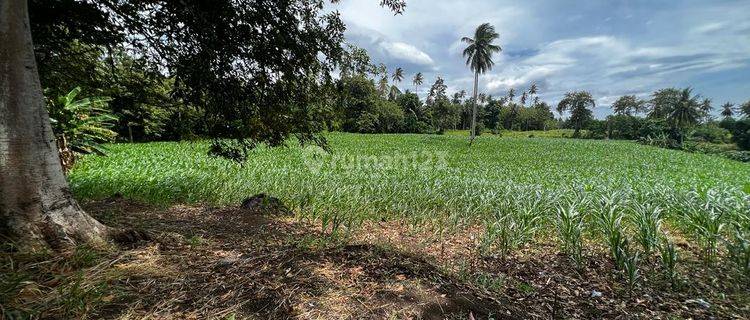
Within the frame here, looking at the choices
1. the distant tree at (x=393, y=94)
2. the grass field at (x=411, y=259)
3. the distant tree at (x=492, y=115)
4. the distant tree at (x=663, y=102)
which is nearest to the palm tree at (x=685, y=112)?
the distant tree at (x=663, y=102)

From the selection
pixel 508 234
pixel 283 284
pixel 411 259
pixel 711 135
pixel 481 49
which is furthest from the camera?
pixel 711 135

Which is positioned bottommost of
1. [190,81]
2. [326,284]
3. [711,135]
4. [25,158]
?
[326,284]

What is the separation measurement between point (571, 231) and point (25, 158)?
4.76 meters

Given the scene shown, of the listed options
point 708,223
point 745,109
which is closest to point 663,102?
point 745,109

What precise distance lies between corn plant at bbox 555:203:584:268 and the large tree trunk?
14.0ft

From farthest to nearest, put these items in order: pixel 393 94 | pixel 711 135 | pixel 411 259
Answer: pixel 393 94 < pixel 711 135 < pixel 411 259

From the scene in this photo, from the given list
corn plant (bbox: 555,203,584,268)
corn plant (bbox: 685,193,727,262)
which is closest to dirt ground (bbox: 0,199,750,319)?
corn plant (bbox: 555,203,584,268)

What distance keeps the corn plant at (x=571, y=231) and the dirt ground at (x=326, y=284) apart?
0.41 ft

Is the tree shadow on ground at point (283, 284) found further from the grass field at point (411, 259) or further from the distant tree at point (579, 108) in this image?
the distant tree at point (579, 108)

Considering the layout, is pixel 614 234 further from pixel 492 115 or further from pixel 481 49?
pixel 492 115

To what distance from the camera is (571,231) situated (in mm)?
3541

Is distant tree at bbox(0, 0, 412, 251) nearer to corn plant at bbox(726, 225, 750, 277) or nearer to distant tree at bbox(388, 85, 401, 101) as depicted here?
corn plant at bbox(726, 225, 750, 277)

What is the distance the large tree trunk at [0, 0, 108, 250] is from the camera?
6.46 ft

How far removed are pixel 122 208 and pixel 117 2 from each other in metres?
2.47
